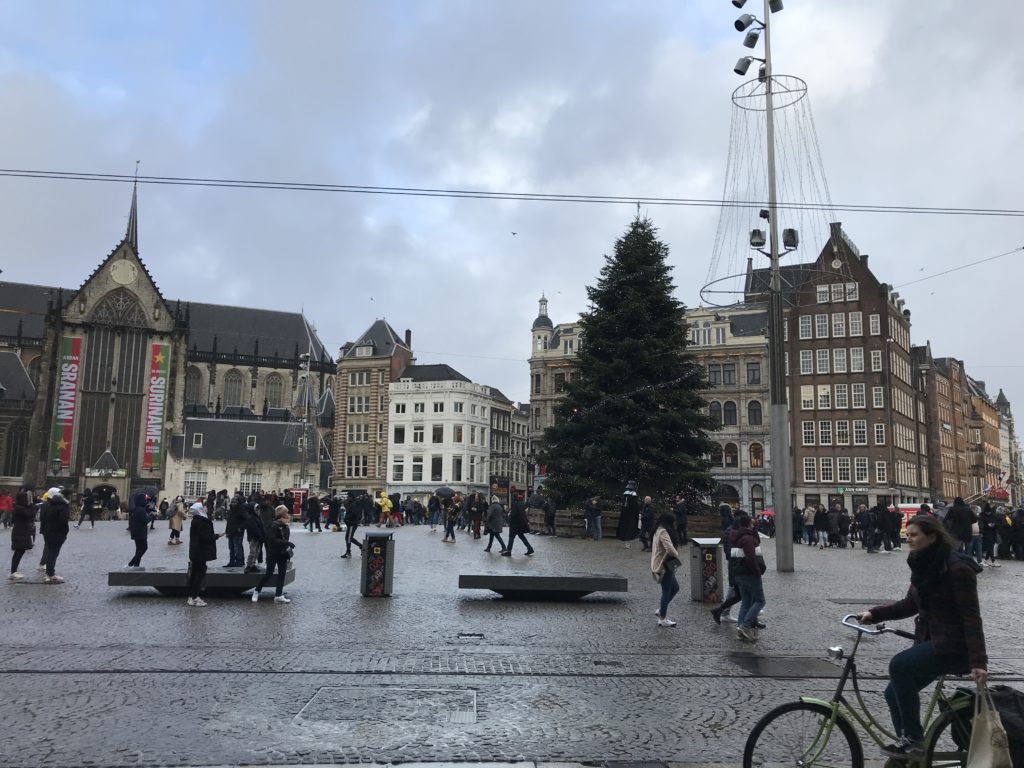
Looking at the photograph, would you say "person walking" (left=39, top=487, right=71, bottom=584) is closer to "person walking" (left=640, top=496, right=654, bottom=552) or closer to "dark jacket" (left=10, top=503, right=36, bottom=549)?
"dark jacket" (left=10, top=503, right=36, bottom=549)

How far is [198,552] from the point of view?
43.8 feet

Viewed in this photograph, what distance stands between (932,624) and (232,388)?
10203 cm

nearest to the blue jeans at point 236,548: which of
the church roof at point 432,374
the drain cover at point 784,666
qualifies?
the drain cover at point 784,666

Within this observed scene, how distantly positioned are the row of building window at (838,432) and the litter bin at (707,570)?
5557 centimetres

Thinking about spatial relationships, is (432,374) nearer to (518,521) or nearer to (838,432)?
Result: (838,432)

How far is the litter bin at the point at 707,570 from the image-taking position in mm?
14398

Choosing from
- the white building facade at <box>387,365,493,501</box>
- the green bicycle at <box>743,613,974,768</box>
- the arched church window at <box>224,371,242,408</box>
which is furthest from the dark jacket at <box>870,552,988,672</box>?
the arched church window at <box>224,371,242,408</box>

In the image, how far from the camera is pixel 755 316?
229 ft

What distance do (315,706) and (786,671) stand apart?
16.0ft

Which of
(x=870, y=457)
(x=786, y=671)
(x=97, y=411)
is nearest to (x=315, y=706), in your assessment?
(x=786, y=671)

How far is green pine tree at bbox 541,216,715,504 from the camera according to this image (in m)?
32.9

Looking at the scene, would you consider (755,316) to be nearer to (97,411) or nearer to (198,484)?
(198,484)

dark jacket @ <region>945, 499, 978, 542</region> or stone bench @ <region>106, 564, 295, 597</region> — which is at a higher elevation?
dark jacket @ <region>945, 499, 978, 542</region>

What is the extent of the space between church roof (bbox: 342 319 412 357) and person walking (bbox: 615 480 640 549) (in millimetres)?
59092
